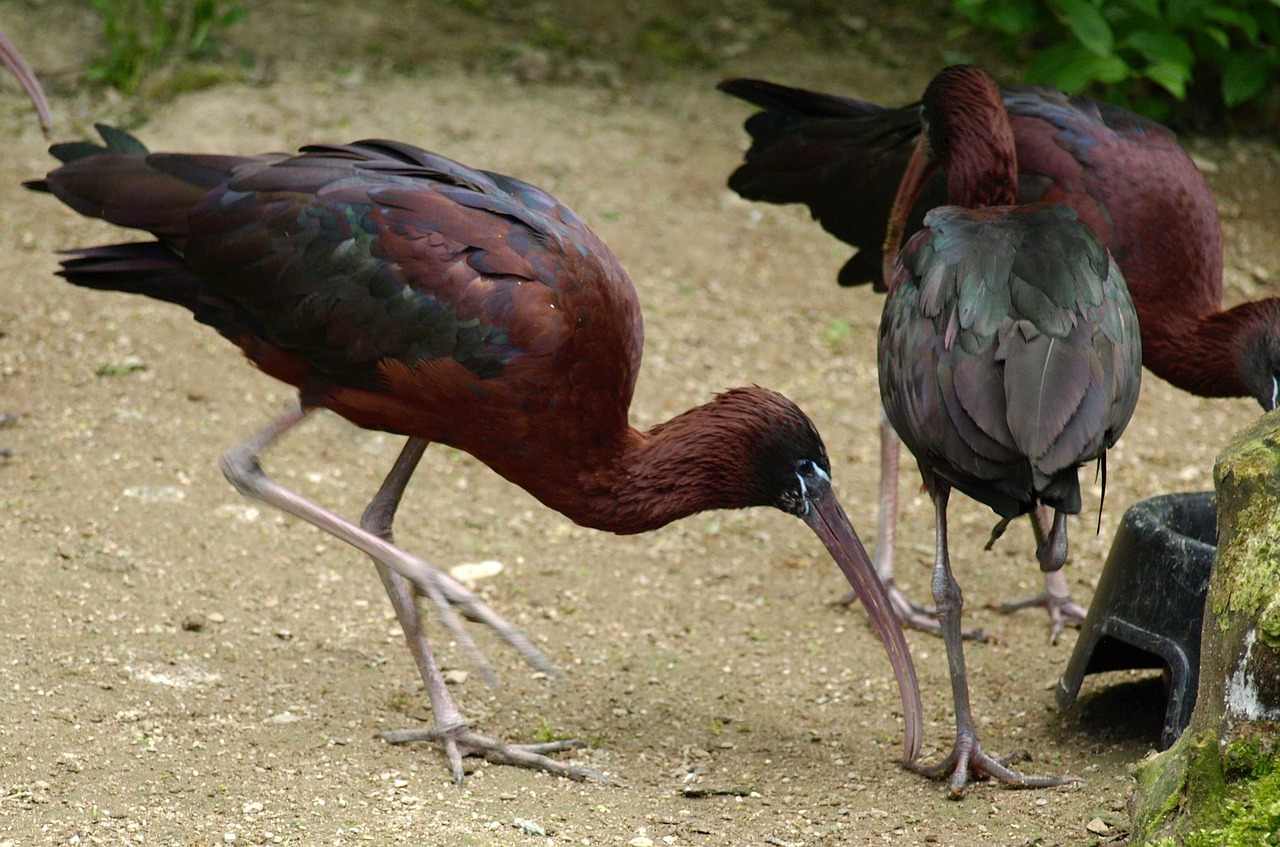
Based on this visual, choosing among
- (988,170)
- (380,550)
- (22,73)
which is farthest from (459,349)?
(22,73)

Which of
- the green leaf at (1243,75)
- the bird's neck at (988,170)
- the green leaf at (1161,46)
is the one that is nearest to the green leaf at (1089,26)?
the green leaf at (1161,46)

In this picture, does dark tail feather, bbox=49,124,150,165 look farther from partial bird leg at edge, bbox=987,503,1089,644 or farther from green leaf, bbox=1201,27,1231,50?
green leaf, bbox=1201,27,1231,50

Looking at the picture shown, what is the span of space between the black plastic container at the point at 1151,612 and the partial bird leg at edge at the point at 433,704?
5.14 ft

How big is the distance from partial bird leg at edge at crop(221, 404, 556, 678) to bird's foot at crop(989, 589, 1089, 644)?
223cm

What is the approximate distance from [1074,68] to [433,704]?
202 inches

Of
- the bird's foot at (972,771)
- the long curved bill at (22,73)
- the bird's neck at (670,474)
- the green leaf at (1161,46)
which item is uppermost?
the green leaf at (1161,46)

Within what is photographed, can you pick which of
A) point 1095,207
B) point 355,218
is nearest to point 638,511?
point 355,218

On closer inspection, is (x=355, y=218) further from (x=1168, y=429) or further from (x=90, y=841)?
(x=1168, y=429)

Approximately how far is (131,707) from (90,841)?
2.74 ft

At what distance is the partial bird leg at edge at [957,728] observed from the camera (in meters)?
4.13

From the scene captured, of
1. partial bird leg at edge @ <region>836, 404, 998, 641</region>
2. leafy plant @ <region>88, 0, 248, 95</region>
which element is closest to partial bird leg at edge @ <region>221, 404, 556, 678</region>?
partial bird leg at edge @ <region>836, 404, 998, 641</region>

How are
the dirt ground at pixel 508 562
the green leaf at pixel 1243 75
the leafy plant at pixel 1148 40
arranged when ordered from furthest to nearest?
the green leaf at pixel 1243 75, the leafy plant at pixel 1148 40, the dirt ground at pixel 508 562

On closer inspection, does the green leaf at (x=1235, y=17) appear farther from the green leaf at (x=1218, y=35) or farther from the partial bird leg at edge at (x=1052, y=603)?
the partial bird leg at edge at (x=1052, y=603)

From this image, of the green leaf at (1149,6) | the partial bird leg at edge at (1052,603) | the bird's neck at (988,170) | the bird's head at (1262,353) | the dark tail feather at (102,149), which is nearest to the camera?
the dark tail feather at (102,149)
